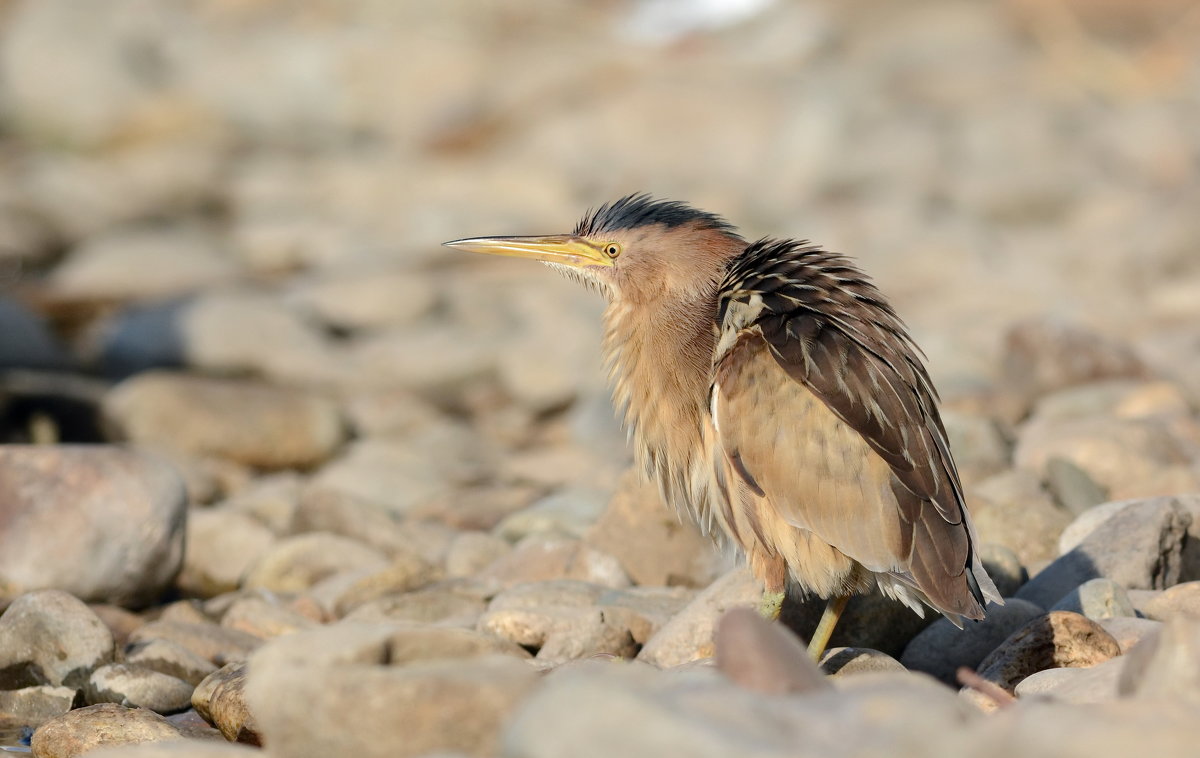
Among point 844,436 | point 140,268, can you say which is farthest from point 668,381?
point 140,268

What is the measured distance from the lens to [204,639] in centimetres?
554

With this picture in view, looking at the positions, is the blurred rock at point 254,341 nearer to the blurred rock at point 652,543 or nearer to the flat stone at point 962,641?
the blurred rock at point 652,543

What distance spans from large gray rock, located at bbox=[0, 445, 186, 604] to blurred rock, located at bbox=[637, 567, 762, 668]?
2.38 m

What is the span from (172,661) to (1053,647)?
303 cm

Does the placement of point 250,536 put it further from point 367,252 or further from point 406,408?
point 367,252

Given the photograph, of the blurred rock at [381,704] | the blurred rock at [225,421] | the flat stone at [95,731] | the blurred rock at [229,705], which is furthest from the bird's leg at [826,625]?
the blurred rock at [225,421]

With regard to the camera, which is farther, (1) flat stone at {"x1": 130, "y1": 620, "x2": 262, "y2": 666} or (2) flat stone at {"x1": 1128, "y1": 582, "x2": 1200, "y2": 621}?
(1) flat stone at {"x1": 130, "y1": 620, "x2": 262, "y2": 666}

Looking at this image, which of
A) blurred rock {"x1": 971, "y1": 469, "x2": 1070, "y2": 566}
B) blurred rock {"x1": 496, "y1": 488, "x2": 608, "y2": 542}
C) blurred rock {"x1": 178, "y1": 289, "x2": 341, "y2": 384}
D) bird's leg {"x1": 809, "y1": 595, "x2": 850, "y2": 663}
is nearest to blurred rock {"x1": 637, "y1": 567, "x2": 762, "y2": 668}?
bird's leg {"x1": 809, "y1": 595, "x2": 850, "y2": 663}

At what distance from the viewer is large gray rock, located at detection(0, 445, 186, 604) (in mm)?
5961

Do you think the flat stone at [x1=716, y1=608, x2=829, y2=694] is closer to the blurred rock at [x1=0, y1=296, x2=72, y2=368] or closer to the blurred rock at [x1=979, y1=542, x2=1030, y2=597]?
the blurred rock at [x1=979, y1=542, x2=1030, y2=597]

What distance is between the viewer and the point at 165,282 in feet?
44.5

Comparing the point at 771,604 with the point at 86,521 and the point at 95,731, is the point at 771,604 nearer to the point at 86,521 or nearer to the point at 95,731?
the point at 95,731

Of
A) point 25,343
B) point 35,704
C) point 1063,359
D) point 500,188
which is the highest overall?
point 1063,359

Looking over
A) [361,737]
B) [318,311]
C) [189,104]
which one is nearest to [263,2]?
[189,104]
